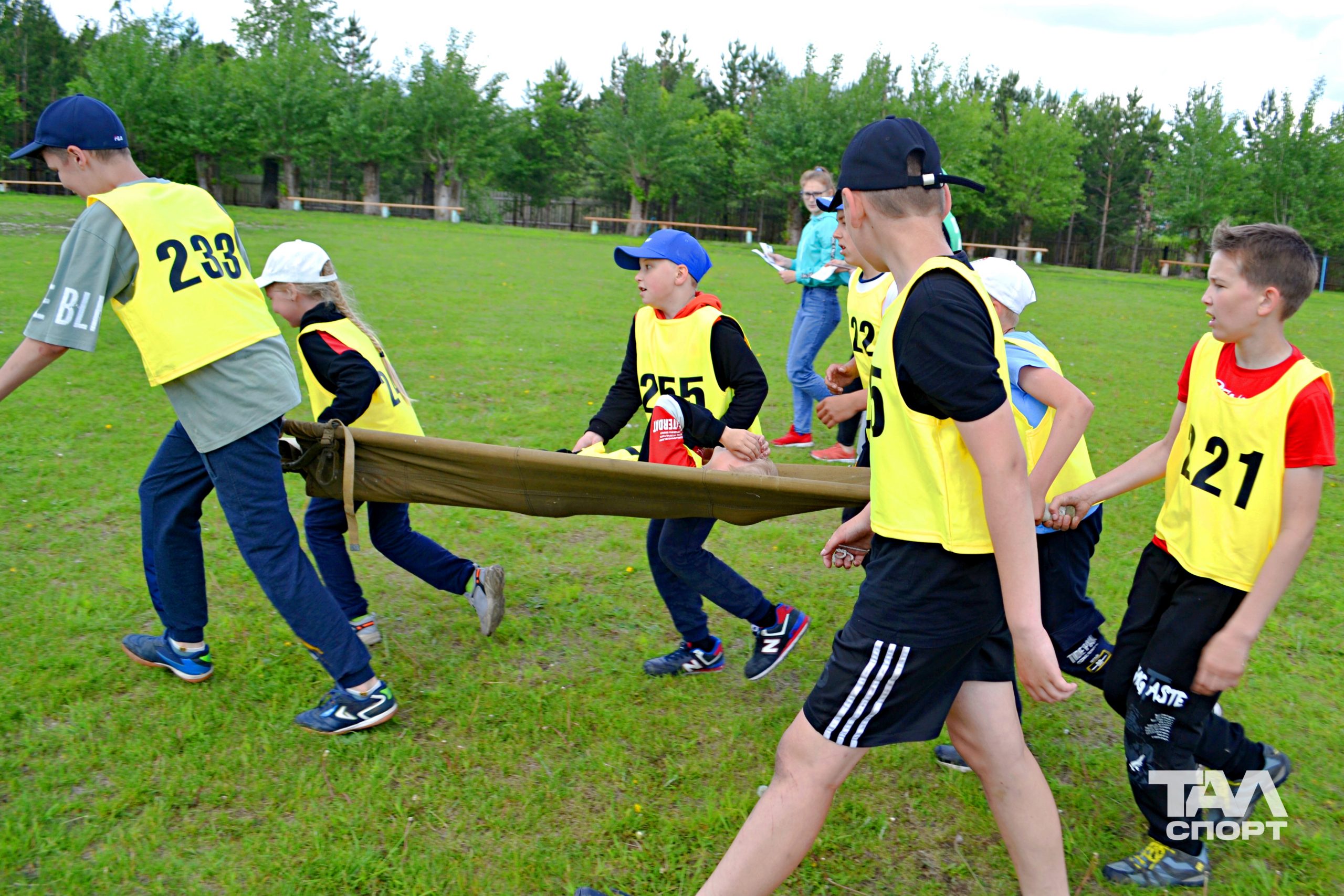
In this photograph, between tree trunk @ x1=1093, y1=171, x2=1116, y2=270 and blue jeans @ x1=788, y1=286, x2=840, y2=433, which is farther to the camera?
tree trunk @ x1=1093, y1=171, x2=1116, y2=270

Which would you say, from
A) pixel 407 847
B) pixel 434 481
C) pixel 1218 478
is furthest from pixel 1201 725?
pixel 434 481

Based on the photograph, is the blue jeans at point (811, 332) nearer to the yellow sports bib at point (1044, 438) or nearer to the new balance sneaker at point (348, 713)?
the yellow sports bib at point (1044, 438)

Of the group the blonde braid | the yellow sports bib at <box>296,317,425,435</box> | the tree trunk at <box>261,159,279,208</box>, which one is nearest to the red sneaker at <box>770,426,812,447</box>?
the yellow sports bib at <box>296,317,425,435</box>

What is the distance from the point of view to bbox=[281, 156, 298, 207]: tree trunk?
51562 mm

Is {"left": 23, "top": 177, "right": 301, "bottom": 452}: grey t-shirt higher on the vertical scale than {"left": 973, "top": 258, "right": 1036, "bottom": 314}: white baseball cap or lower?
lower

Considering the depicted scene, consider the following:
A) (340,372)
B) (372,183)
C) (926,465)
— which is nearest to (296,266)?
(340,372)

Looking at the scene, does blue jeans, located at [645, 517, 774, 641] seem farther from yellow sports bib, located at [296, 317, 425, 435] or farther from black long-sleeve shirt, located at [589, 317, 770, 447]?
yellow sports bib, located at [296, 317, 425, 435]

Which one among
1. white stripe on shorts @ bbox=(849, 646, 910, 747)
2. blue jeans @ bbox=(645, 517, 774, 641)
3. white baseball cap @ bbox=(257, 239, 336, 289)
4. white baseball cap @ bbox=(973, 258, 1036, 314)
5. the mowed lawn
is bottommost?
the mowed lawn

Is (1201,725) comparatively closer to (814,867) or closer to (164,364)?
(814,867)

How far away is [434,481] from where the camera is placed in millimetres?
4059

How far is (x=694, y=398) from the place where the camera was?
14.2ft

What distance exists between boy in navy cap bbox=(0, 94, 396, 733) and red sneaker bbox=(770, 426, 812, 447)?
5.28 meters

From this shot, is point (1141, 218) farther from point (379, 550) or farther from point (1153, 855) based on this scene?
point (1153, 855)

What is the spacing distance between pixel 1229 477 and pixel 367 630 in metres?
3.68
